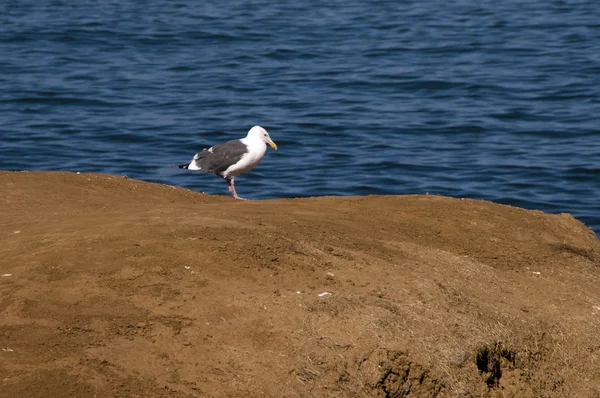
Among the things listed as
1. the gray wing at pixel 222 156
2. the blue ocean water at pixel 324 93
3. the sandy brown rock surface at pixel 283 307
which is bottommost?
the blue ocean water at pixel 324 93

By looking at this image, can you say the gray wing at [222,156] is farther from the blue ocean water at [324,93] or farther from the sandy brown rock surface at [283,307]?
the sandy brown rock surface at [283,307]

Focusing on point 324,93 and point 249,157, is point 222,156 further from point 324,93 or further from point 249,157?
point 324,93

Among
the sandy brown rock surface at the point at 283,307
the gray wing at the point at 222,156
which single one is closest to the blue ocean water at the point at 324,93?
the gray wing at the point at 222,156

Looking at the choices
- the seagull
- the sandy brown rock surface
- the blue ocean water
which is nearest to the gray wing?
the seagull

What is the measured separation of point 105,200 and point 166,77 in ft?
50.1

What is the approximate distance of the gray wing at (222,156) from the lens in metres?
12.5

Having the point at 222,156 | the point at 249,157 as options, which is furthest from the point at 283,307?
the point at 222,156

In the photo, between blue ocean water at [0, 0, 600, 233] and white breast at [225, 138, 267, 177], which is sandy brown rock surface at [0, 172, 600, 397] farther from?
blue ocean water at [0, 0, 600, 233]

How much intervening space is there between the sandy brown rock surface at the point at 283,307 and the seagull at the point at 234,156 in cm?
383

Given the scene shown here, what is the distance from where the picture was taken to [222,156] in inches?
495

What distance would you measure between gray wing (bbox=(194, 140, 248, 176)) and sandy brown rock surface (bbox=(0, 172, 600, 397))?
385 centimetres

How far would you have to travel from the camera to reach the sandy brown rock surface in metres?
5.98

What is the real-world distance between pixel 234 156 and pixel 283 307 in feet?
20.2

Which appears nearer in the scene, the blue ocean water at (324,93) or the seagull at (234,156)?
the seagull at (234,156)
